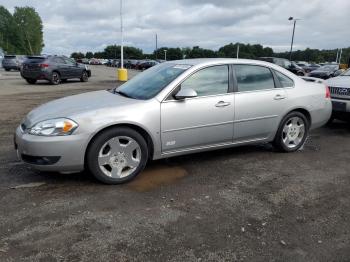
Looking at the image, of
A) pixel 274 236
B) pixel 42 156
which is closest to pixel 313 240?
pixel 274 236

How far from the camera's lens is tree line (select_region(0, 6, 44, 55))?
110 meters

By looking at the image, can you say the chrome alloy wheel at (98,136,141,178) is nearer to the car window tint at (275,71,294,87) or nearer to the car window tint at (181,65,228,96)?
the car window tint at (181,65,228,96)

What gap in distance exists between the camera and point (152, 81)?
16.4 ft

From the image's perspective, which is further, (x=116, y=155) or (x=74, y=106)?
(x=74, y=106)

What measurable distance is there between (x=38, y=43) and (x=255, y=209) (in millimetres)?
121383

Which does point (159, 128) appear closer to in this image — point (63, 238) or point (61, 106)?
point (61, 106)

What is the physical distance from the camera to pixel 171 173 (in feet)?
15.6

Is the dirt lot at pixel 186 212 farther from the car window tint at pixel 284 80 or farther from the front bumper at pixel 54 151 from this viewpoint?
the car window tint at pixel 284 80

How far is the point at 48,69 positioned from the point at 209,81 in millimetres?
15126

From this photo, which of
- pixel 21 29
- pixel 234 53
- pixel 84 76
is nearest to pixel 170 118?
pixel 84 76

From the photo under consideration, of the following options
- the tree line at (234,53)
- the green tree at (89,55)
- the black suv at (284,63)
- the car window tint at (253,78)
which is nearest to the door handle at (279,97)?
the car window tint at (253,78)

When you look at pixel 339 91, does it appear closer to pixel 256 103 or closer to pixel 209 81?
pixel 256 103

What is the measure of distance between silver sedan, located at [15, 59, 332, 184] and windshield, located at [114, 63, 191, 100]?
0.06 ft

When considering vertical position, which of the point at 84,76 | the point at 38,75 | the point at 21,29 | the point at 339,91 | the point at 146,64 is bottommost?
the point at 146,64
